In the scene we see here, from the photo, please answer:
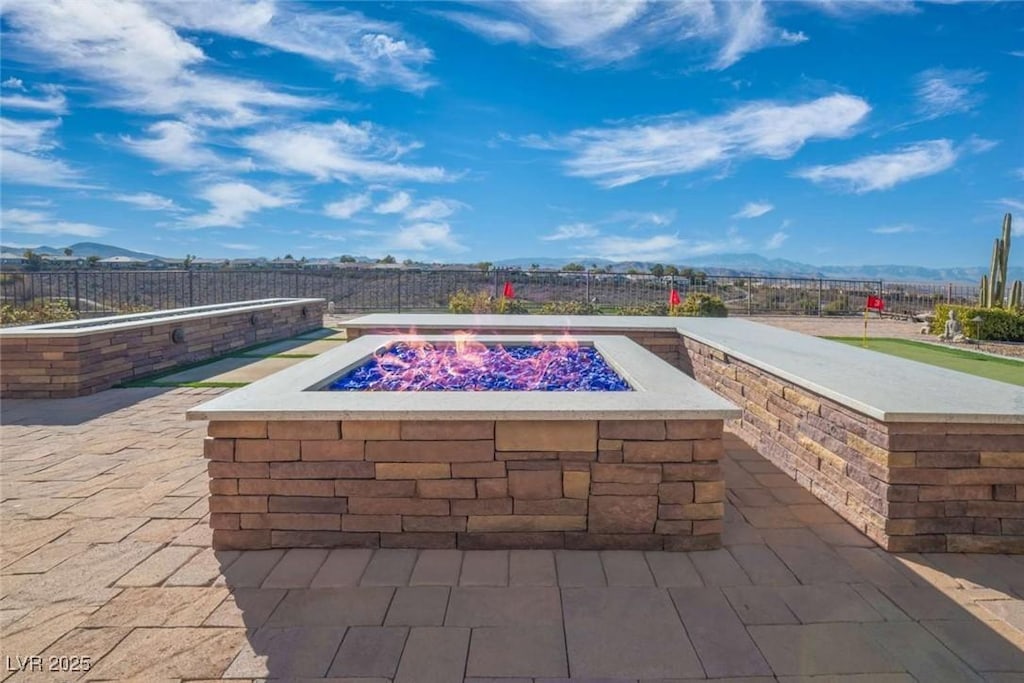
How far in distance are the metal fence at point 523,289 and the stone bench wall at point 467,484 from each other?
Result: 35.0ft

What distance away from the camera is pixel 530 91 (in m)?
14.4

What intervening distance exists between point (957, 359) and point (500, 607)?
29.6ft

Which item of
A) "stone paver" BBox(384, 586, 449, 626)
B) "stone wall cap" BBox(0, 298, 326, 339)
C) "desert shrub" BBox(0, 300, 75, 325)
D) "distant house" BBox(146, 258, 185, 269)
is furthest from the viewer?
"distant house" BBox(146, 258, 185, 269)

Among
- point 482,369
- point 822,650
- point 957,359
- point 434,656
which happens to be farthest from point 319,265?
point 822,650

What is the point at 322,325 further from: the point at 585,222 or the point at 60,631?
the point at 585,222

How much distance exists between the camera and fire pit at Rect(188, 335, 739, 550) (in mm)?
2590

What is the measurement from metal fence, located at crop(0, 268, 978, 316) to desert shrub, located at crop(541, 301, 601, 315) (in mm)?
324

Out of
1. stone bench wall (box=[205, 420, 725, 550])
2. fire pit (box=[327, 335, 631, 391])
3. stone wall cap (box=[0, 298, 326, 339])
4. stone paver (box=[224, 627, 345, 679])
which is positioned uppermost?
stone wall cap (box=[0, 298, 326, 339])

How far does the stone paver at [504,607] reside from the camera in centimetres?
180

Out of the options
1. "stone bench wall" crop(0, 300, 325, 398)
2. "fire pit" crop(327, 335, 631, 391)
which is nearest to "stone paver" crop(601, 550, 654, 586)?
"fire pit" crop(327, 335, 631, 391)

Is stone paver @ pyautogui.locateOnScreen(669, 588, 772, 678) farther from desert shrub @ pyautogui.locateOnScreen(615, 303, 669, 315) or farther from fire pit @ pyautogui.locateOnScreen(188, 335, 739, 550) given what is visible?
desert shrub @ pyautogui.locateOnScreen(615, 303, 669, 315)

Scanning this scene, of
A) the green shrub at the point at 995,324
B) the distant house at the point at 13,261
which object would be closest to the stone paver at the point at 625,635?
the green shrub at the point at 995,324

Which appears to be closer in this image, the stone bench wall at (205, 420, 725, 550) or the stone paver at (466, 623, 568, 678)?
the stone paver at (466, 623, 568, 678)

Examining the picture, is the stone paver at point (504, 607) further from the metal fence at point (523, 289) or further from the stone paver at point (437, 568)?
the metal fence at point (523, 289)
